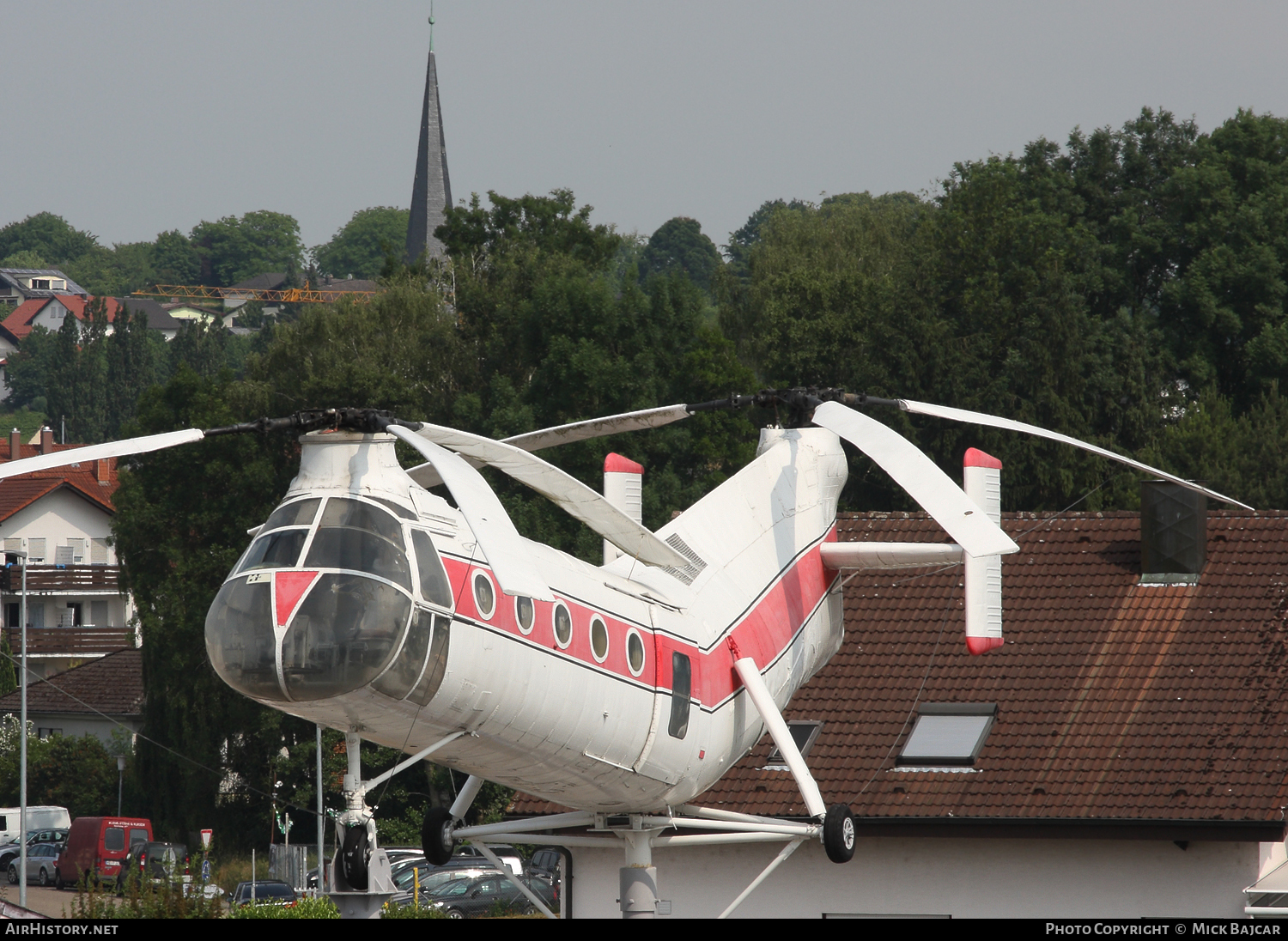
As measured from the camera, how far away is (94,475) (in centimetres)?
9469

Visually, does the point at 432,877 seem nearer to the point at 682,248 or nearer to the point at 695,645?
the point at 695,645

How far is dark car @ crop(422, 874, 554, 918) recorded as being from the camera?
40.8 metres

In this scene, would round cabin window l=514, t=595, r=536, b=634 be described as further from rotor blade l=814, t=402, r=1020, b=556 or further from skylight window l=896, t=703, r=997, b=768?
skylight window l=896, t=703, r=997, b=768

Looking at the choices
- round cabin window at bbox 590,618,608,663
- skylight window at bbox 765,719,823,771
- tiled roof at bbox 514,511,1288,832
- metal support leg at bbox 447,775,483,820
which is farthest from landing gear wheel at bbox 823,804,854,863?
skylight window at bbox 765,719,823,771

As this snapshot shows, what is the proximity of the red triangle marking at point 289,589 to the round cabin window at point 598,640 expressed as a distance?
121 inches

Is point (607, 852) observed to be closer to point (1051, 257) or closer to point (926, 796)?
point (926, 796)

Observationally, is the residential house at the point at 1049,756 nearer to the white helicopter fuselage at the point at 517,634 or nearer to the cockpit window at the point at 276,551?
the white helicopter fuselage at the point at 517,634

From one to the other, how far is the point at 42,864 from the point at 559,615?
150 ft

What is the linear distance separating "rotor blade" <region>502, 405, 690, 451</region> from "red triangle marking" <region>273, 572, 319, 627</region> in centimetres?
445

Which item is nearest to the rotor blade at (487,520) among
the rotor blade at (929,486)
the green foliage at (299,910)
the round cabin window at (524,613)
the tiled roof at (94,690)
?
the round cabin window at (524,613)

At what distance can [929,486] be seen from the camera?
13.6 metres

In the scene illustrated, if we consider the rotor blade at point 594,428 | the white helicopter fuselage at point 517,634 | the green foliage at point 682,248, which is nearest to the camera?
the white helicopter fuselage at point 517,634

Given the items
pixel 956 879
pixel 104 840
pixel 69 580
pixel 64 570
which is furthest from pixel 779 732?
pixel 69 580

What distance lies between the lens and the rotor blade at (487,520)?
1040cm
